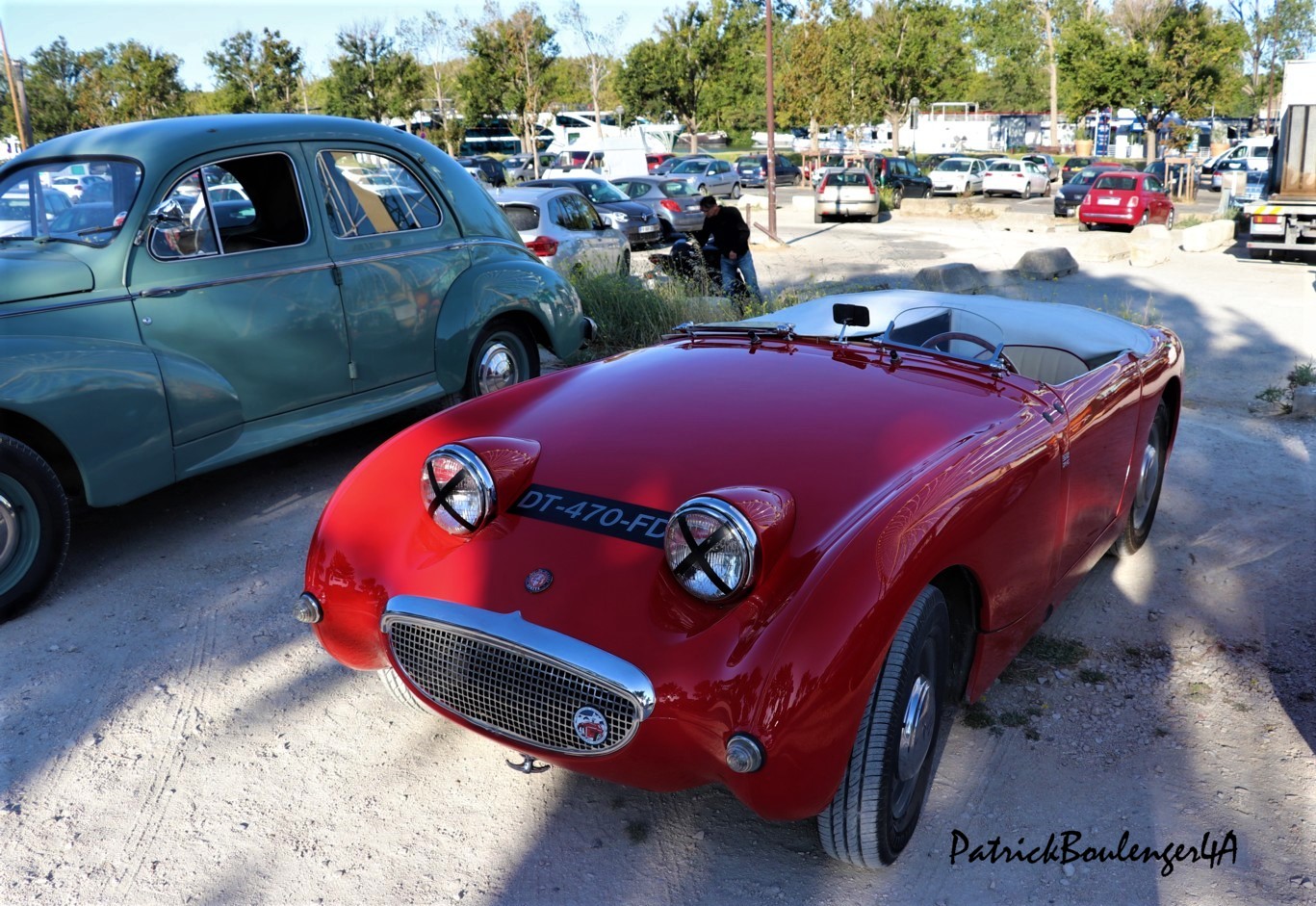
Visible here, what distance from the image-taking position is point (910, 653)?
2725 millimetres

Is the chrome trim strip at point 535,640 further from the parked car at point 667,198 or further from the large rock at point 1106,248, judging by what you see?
the parked car at point 667,198

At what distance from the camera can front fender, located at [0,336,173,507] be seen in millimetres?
4152

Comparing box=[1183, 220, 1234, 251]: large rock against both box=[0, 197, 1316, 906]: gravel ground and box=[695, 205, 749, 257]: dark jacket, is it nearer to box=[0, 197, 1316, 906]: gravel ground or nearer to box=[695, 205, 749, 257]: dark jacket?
box=[695, 205, 749, 257]: dark jacket

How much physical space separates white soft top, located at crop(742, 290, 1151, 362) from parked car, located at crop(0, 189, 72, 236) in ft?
10.4

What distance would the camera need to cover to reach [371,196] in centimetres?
579

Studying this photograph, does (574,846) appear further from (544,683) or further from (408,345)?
(408,345)

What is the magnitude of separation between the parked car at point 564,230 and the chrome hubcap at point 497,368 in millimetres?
4541

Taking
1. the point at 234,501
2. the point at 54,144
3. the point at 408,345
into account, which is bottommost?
the point at 234,501

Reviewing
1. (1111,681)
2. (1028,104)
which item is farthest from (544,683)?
(1028,104)

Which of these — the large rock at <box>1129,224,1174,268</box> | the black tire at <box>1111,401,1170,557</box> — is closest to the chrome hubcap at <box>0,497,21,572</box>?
the black tire at <box>1111,401,1170,557</box>

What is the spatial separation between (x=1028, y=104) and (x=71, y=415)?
92.7 metres

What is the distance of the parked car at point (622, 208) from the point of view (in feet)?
65.3

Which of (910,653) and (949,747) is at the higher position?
(910,653)

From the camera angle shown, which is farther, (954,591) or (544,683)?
(954,591)
